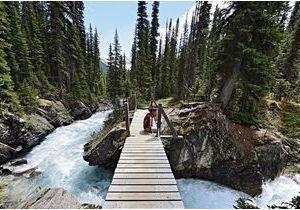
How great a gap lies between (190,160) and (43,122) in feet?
48.6

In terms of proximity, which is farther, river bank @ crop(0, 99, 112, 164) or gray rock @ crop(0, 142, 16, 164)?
river bank @ crop(0, 99, 112, 164)

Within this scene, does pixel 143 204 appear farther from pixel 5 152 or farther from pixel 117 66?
pixel 117 66

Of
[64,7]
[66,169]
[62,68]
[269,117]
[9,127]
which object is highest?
[64,7]

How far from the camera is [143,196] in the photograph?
4.45m

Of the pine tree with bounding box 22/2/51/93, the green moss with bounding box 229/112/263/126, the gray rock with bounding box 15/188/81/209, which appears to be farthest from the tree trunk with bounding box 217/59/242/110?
the pine tree with bounding box 22/2/51/93

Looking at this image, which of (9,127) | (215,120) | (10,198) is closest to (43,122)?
(9,127)

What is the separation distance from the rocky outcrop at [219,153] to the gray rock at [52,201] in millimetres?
5577

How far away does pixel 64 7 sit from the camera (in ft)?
94.2

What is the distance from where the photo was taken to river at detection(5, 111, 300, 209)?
10.2 meters

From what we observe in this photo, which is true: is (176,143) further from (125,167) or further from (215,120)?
(125,167)

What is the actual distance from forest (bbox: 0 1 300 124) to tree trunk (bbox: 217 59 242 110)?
0.21 ft

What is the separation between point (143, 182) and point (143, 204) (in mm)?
874

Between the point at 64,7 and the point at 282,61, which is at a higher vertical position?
the point at 64,7

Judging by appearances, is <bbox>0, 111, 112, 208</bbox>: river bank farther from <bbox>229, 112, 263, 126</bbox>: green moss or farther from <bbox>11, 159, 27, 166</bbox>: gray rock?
<bbox>229, 112, 263, 126</bbox>: green moss
